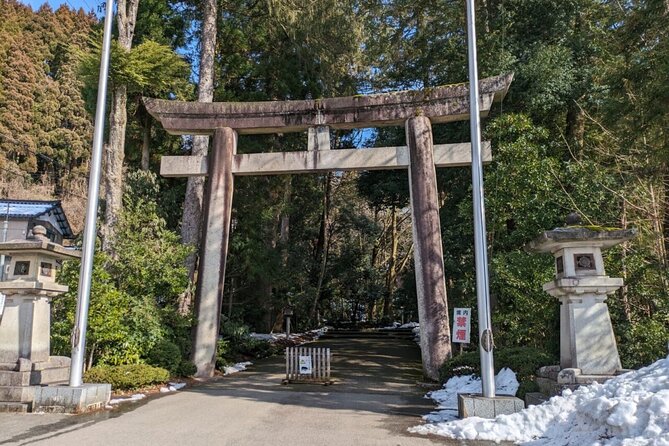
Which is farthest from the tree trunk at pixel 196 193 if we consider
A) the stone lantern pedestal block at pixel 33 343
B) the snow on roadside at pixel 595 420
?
the snow on roadside at pixel 595 420

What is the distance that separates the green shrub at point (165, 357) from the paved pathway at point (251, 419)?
0.77 meters

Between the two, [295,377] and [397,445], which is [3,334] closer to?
[295,377]

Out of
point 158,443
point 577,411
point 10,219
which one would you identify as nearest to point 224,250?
point 158,443

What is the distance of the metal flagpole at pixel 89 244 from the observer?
7.76 metres

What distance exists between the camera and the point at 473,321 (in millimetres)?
14031

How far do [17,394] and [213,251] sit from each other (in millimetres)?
5086

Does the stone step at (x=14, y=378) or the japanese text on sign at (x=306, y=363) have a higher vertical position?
the stone step at (x=14, y=378)

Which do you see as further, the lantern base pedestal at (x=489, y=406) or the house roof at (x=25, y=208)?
the house roof at (x=25, y=208)

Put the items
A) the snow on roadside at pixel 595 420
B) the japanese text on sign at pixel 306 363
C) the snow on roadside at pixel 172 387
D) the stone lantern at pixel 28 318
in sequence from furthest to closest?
the japanese text on sign at pixel 306 363
the snow on roadside at pixel 172 387
the stone lantern at pixel 28 318
the snow on roadside at pixel 595 420

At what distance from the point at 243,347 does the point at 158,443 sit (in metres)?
10.6

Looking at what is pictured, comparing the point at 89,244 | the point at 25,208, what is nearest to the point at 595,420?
the point at 89,244

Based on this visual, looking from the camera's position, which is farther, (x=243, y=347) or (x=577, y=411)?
(x=243, y=347)

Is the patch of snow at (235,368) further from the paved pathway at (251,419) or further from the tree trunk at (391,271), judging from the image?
the tree trunk at (391,271)

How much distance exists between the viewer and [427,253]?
36.2 feet
